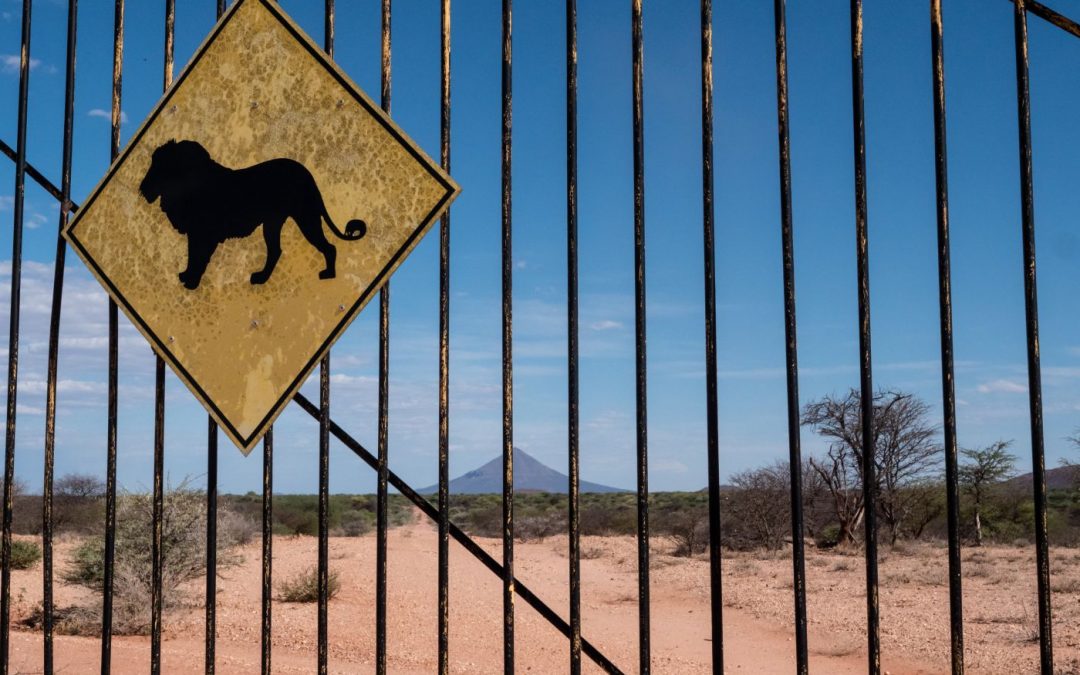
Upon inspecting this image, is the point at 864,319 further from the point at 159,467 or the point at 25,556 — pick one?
the point at 25,556

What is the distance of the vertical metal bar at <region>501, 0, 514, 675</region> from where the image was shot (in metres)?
2.84

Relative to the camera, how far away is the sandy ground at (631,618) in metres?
11.9

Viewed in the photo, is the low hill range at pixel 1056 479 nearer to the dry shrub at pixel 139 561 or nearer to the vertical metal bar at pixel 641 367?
the vertical metal bar at pixel 641 367

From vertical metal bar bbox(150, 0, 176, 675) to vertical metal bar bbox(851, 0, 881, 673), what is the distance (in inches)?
88.9

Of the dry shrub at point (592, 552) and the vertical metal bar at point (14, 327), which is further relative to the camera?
the dry shrub at point (592, 552)

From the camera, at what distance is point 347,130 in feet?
10.3

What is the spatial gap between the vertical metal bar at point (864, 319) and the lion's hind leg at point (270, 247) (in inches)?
72.6

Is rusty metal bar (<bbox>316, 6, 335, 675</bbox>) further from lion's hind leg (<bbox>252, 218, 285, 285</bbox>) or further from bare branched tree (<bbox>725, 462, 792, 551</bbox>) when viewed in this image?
bare branched tree (<bbox>725, 462, 792, 551</bbox>)

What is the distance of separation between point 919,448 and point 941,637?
11.7 metres

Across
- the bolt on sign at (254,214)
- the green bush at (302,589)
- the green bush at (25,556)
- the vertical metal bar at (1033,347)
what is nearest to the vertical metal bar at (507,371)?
the bolt on sign at (254,214)

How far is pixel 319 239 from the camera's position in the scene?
3.10 m

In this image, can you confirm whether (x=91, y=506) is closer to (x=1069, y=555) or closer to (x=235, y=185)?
(x=1069, y=555)

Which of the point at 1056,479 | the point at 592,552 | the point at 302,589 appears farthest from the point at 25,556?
the point at 1056,479

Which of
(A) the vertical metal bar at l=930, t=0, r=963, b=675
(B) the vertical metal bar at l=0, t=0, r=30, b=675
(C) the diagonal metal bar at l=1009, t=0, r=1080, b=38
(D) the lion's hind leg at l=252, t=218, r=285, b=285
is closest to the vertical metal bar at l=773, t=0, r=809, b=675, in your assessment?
(A) the vertical metal bar at l=930, t=0, r=963, b=675
